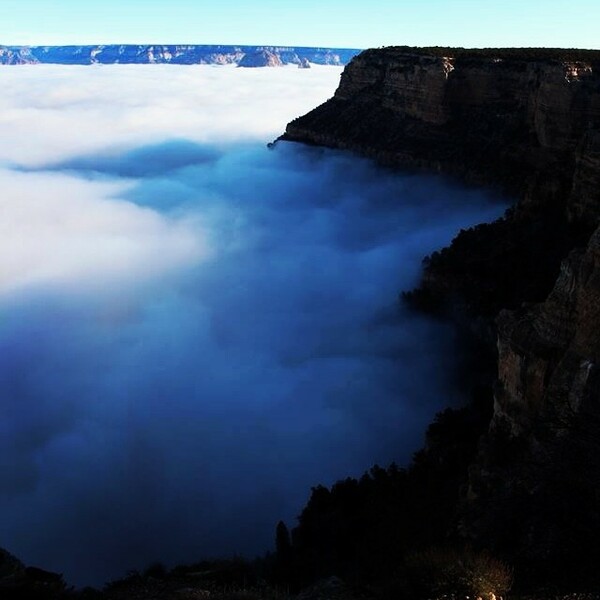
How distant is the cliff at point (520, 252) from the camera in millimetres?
10414

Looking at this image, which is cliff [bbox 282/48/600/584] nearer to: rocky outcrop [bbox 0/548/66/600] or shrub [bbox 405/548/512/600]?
shrub [bbox 405/548/512/600]

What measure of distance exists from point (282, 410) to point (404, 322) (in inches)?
377

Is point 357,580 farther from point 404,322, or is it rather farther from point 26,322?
point 26,322

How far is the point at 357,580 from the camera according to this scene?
10875mm

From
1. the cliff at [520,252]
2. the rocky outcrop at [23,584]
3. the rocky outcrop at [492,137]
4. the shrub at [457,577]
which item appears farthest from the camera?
the rocky outcrop at [492,137]

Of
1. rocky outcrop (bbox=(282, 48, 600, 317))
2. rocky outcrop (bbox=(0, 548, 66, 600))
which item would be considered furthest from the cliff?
rocky outcrop (bbox=(0, 548, 66, 600))

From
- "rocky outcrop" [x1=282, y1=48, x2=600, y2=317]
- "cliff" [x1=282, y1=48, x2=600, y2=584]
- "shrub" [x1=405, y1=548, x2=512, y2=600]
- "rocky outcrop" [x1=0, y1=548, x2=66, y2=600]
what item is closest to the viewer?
"shrub" [x1=405, y1=548, x2=512, y2=600]

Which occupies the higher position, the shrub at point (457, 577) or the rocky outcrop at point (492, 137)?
the rocky outcrop at point (492, 137)

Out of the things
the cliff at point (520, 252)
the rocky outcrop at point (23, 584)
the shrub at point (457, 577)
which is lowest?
the rocky outcrop at point (23, 584)

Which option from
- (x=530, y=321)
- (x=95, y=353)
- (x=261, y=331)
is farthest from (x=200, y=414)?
(x=530, y=321)

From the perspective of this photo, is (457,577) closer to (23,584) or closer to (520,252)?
(23,584)

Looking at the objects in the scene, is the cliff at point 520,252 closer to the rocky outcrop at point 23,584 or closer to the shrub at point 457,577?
the shrub at point 457,577

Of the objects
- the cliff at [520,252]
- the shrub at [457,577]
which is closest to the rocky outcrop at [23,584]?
the shrub at [457,577]

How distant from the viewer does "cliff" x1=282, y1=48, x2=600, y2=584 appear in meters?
10.4
